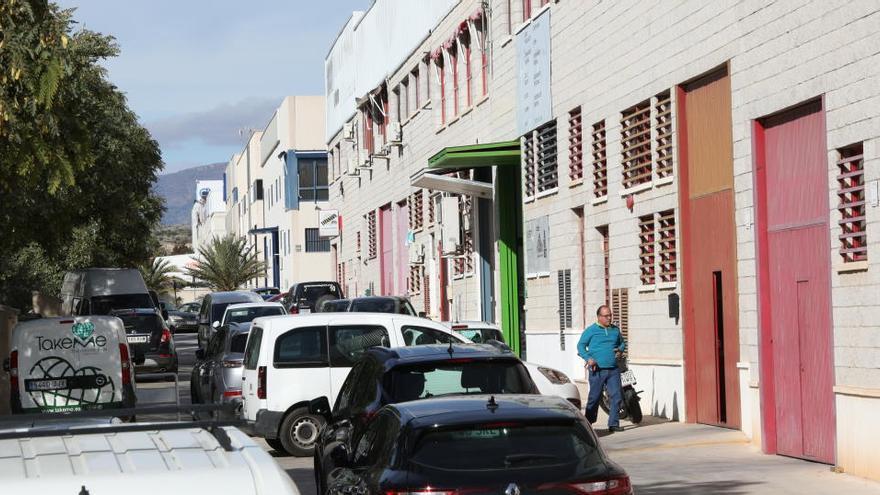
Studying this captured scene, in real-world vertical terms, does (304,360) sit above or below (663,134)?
below

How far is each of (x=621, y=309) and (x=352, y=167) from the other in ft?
112

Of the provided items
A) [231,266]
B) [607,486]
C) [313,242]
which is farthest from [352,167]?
[607,486]

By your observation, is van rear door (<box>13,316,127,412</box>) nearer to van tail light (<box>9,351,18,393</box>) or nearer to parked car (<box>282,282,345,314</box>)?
van tail light (<box>9,351,18,393</box>)

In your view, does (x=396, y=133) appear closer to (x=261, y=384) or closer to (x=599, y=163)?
(x=599, y=163)

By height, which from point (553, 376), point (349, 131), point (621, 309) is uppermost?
point (349, 131)

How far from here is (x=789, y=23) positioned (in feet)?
54.7

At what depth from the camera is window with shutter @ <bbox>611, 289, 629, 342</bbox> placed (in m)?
24.2

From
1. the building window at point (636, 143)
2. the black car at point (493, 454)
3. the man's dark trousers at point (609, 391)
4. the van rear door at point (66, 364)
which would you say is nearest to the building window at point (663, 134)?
the building window at point (636, 143)

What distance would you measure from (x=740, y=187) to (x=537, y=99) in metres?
11.5

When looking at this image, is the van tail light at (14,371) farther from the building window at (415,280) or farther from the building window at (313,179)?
the building window at (313,179)

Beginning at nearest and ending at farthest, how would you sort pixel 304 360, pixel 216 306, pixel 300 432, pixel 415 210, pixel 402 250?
1. pixel 300 432
2. pixel 304 360
3. pixel 216 306
4. pixel 415 210
5. pixel 402 250

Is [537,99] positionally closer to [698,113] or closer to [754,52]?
[698,113]

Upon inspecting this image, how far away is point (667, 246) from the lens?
22.3 metres

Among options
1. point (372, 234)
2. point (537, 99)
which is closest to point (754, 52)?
point (537, 99)
